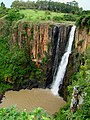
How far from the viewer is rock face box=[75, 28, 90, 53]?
18344mm

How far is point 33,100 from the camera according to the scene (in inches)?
726

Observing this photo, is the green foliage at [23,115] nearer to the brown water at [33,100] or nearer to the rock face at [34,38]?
the brown water at [33,100]

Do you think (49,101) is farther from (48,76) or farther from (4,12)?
(4,12)

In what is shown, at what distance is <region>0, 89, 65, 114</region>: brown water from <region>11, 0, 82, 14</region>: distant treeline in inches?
542

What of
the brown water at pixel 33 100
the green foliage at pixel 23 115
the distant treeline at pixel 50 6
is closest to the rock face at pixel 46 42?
the brown water at pixel 33 100

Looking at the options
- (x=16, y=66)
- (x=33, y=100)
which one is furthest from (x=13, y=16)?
(x=33, y=100)

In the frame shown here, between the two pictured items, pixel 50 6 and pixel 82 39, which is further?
pixel 50 6

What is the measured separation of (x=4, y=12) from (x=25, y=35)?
21.6 ft

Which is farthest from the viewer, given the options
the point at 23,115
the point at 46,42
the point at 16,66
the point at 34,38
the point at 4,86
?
the point at 34,38

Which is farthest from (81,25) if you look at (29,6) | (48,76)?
(29,6)

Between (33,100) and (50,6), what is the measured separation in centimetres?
1633

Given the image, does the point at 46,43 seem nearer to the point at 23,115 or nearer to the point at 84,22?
the point at 84,22

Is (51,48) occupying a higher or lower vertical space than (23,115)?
lower

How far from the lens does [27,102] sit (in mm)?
18188
